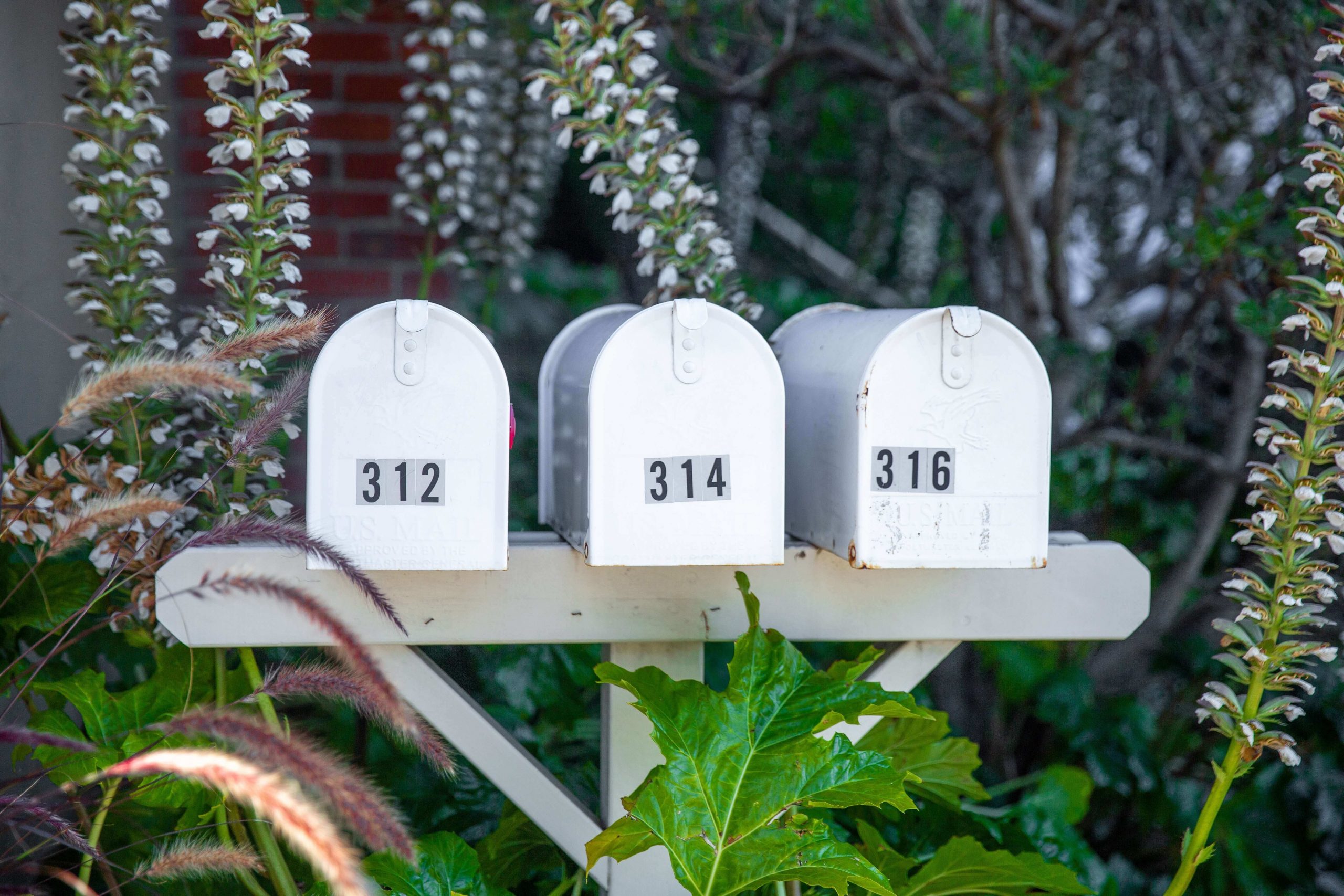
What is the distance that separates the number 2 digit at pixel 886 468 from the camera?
1007mm

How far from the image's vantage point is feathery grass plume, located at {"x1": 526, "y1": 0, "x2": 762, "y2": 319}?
126 centimetres

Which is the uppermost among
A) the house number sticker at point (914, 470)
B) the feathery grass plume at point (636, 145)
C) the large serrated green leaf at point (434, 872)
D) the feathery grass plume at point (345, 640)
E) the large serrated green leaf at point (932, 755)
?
the feathery grass plume at point (636, 145)

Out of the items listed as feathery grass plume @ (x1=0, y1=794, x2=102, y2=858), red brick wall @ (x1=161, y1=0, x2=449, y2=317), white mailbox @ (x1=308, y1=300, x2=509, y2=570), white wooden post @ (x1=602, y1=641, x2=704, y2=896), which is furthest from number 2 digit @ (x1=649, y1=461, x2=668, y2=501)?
red brick wall @ (x1=161, y1=0, x2=449, y2=317)

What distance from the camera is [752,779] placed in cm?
100

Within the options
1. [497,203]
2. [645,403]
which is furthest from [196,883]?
[497,203]

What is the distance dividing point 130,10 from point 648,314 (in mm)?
798

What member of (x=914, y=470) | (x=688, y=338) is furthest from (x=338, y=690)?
(x=914, y=470)

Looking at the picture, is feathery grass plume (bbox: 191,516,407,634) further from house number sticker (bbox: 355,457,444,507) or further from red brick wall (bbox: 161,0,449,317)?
red brick wall (bbox: 161,0,449,317)

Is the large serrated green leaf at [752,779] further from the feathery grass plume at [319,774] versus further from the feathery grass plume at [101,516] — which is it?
the feathery grass plume at [101,516]

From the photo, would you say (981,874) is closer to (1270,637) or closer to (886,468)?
(1270,637)

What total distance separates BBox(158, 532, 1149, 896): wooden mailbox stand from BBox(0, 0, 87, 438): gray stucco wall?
87 centimetres

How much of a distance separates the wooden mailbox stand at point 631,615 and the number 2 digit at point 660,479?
6.3 inches

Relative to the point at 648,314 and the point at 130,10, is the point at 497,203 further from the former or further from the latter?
the point at 648,314

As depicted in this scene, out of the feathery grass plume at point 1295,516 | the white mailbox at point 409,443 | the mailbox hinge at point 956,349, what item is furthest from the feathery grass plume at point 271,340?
the feathery grass plume at point 1295,516
